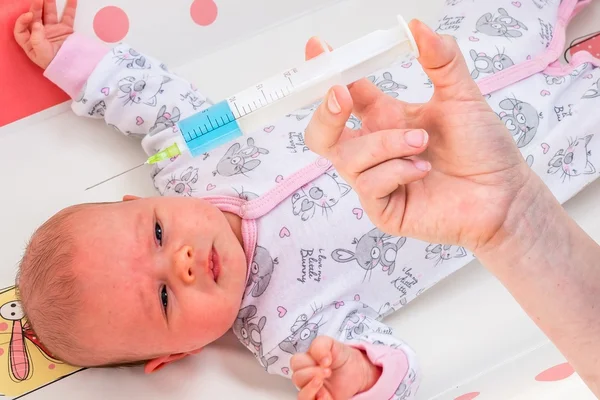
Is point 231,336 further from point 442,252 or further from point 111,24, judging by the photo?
point 111,24

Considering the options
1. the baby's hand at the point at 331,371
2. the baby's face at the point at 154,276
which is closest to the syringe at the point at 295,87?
the baby's face at the point at 154,276

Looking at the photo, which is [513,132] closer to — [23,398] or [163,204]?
[163,204]

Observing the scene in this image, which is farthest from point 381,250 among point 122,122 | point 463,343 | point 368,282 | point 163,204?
point 122,122

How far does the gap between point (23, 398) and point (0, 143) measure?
53cm

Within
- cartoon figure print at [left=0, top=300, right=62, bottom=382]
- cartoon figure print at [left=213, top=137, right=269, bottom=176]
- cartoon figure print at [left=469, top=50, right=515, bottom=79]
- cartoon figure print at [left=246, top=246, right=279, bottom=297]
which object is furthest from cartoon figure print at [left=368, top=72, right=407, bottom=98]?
cartoon figure print at [left=0, top=300, right=62, bottom=382]

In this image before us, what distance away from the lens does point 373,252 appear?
113 cm

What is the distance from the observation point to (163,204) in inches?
40.5

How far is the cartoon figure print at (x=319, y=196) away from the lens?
1.12 meters

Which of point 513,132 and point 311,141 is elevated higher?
point 311,141

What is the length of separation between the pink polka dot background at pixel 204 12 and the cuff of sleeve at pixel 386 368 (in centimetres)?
83

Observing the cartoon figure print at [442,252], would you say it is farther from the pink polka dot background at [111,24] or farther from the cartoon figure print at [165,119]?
the pink polka dot background at [111,24]

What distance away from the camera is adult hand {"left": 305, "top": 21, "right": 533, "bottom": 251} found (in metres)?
0.73

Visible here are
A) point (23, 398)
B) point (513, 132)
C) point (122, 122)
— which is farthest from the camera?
point (122, 122)

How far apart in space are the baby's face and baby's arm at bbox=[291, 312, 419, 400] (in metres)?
0.19
